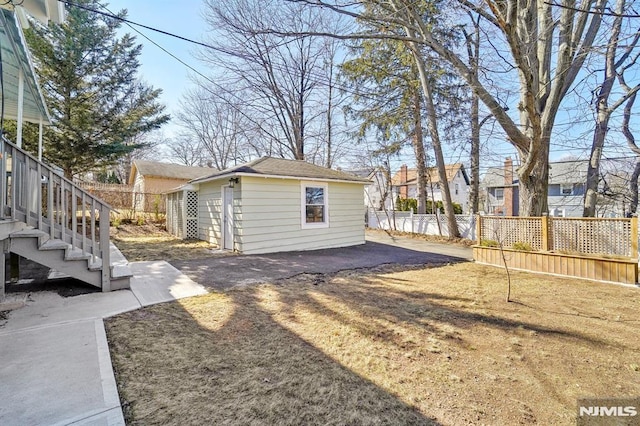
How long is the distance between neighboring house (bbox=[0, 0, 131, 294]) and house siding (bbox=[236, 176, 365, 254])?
146 inches

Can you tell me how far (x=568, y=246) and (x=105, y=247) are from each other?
877cm

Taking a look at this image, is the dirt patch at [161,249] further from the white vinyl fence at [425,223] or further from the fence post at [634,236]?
the white vinyl fence at [425,223]

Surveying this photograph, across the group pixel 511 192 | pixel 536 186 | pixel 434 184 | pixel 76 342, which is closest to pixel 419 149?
pixel 536 186

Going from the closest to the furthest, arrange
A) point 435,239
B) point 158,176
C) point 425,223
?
1. point 435,239
2. point 425,223
3. point 158,176

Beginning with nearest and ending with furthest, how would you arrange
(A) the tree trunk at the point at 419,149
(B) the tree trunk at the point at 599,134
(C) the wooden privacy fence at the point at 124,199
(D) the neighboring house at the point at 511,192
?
(B) the tree trunk at the point at 599,134 < (A) the tree trunk at the point at 419,149 < (C) the wooden privacy fence at the point at 124,199 < (D) the neighboring house at the point at 511,192

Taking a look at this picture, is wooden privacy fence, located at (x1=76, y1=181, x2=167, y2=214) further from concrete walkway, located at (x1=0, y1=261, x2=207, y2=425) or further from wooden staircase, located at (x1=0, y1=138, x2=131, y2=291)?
concrete walkway, located at (x1=0, y1=261, x2=207, y2=425)

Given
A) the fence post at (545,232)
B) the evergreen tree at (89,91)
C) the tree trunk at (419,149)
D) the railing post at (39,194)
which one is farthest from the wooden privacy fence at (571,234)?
the evergreen tree at (89,91)

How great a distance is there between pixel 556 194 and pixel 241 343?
82.8ft

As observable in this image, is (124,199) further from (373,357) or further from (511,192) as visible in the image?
(511,192)

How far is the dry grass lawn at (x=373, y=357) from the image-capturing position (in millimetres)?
2064

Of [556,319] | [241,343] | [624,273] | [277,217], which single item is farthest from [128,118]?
[624,273]

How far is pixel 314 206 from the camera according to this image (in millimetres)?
9875
